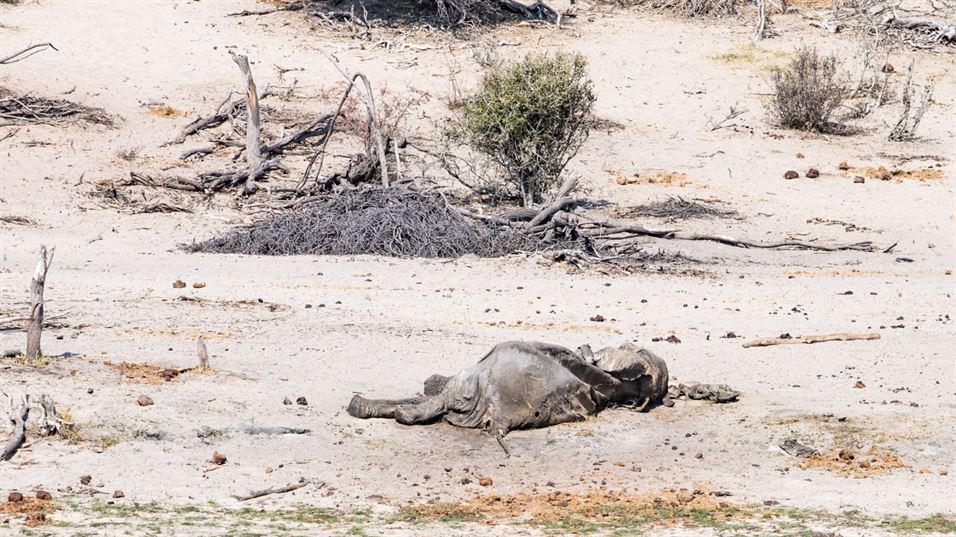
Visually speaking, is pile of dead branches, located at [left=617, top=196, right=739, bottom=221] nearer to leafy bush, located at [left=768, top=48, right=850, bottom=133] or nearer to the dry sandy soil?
the dry sandy soil

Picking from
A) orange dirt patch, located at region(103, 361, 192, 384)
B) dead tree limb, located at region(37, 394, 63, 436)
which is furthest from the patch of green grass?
orange dirt patch, located at region(103, 361, 192, 384)

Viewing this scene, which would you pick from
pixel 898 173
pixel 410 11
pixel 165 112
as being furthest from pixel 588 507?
pixel 410 11

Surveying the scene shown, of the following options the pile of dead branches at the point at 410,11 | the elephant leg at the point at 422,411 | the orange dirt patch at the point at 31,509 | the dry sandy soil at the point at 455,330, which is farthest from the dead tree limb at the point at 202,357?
the pile of dead branches at the point at 410,11

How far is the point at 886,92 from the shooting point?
69.2ft

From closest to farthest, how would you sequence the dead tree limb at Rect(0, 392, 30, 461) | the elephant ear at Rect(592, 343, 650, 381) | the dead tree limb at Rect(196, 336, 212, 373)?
the dead tree limb at Rect(0, 392, 30, 461)
the elephant ear at Rect(592, 343, 650, 381)
the dead tree limb at Rect(196, 336, 212, 373)

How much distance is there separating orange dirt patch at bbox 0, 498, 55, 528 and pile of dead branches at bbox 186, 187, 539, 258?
23.7 feet

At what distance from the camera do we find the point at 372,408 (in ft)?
27.9

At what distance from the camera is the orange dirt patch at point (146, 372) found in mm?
8828

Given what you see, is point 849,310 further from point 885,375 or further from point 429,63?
point 429,63

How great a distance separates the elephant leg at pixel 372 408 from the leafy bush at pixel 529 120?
25.9 feet

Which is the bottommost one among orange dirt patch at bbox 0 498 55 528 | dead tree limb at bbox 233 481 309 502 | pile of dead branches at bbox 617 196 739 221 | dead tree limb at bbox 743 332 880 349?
pile of dead branches at bbox 617 196 739 221

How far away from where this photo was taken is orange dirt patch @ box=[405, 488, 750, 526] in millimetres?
6973

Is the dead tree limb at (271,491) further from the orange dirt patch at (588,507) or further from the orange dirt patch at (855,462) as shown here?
the orange dirt patch at (855,462)

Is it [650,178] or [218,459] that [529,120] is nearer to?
[650,178]
